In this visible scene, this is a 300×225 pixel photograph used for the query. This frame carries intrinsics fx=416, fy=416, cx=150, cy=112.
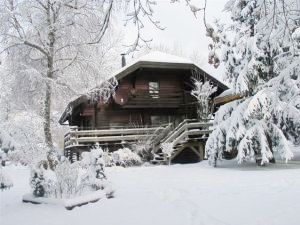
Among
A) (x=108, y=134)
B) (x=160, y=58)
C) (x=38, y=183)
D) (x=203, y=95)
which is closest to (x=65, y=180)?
(x=38, y=183)

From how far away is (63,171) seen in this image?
33.3ft

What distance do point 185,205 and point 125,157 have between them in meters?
11.0

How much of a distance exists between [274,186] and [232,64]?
758 centimetres

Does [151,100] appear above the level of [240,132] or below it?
above

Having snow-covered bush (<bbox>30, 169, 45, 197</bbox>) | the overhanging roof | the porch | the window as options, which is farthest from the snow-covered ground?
the window

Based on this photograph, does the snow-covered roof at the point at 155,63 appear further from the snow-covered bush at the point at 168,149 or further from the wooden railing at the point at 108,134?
the snow-covered bush at the point at 168,149

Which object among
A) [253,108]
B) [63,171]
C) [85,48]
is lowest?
[63,171]

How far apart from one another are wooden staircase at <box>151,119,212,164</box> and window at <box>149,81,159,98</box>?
4159mm

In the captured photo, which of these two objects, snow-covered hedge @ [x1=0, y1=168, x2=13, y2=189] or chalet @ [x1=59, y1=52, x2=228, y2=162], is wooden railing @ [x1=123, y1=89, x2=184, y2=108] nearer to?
chalet @ [x1=59, y1=52, x2=228, y2=162]

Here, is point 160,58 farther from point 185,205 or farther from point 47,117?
point 185,205

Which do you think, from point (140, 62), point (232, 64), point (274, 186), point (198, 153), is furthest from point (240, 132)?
point (140, 62)

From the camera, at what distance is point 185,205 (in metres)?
9.26

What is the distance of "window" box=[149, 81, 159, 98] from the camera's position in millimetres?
26312

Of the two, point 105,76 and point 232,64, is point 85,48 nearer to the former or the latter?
point 105,76
